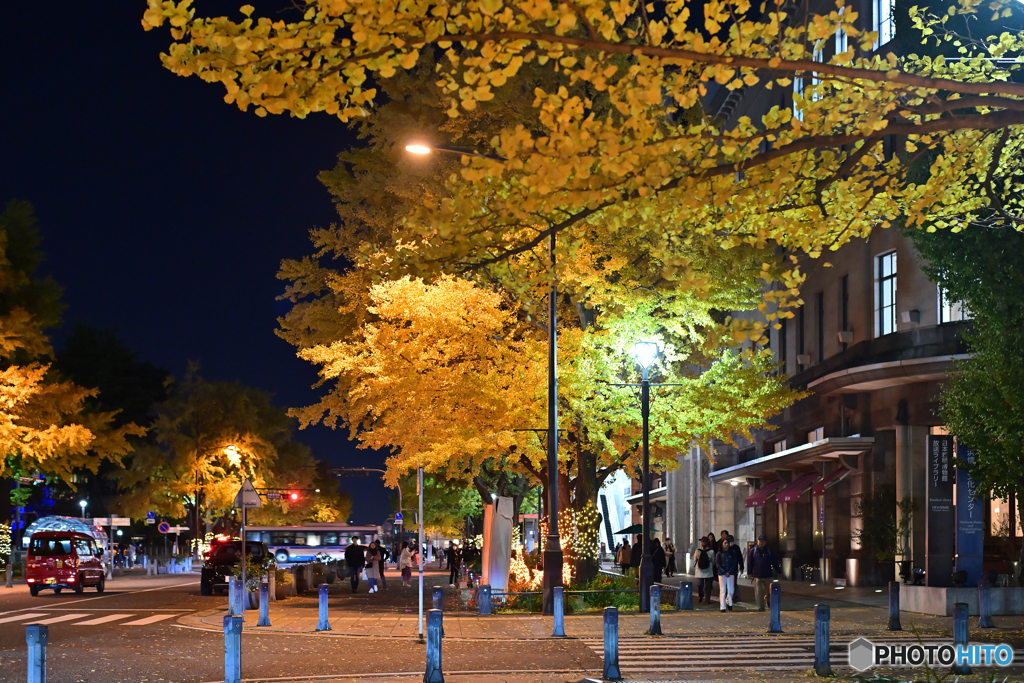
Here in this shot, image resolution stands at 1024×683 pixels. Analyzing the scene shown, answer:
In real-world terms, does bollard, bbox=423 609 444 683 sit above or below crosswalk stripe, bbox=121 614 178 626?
above

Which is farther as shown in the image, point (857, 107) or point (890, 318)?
point (890, 318)

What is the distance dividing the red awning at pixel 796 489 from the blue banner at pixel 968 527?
1407 centimetres

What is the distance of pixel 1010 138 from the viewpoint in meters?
11.9

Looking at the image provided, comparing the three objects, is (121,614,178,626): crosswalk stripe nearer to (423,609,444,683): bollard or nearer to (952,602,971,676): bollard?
(423,609,444,683): bollard

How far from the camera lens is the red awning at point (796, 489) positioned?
128 feet

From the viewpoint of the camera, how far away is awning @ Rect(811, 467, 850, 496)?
3705 cm

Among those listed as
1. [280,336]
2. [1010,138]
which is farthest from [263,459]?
[1010,138]

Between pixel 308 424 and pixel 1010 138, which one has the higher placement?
pixel 1010 138

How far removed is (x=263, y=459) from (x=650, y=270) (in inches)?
2237

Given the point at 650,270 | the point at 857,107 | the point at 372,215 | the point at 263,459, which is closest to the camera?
the point at 857,107

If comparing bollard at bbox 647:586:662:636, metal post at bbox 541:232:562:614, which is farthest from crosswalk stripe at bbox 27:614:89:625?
bollard at bbox 647:586:662:636

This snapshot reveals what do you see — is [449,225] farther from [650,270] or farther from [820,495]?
[820,495]

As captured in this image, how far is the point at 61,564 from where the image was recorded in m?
36.6

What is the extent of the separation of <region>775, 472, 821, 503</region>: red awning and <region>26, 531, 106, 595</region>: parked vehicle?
892 inches
